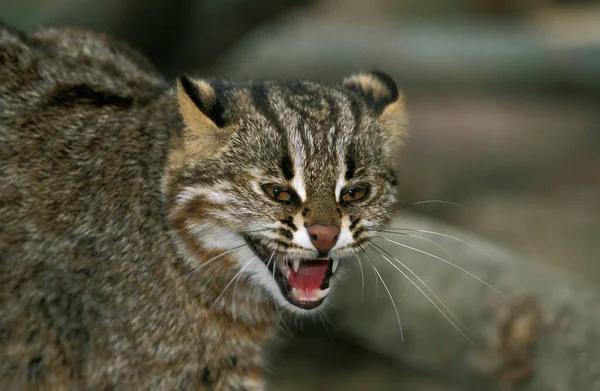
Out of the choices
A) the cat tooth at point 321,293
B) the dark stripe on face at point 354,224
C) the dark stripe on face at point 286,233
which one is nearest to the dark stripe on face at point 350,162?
the dark stripe on face at point 354,224

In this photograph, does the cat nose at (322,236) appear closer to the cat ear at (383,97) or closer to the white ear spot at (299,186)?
the white ear spot at (299,186)

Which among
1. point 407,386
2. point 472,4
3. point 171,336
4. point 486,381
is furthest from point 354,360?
point 472,4

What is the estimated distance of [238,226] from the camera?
17.4 feet

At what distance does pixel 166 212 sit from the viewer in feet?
18.4

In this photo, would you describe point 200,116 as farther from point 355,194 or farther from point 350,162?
point 355,194

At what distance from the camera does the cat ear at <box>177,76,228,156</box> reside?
17.6 ft

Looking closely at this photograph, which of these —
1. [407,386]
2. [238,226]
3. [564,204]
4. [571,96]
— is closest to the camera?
[238,226]

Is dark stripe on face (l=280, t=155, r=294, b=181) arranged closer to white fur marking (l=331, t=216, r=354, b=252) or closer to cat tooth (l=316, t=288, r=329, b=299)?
white fur marking (l=331, t=216, r=354, b=252)

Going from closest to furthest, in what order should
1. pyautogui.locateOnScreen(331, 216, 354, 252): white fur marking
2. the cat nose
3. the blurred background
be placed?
the cat nose → pyautogui.locateOnScreen(331, 216, 354, 252): white fur marking → the blurred background

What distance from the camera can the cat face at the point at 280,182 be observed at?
5195 mm

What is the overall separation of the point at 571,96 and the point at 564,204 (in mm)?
2199

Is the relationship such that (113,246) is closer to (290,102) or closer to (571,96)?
(290,102)

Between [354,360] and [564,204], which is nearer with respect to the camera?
[354,360]

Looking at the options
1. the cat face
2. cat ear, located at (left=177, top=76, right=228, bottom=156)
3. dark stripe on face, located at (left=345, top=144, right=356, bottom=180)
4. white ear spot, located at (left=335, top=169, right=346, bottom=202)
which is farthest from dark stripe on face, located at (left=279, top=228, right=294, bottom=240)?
cat ear, located at (left=177, top=76, right=228, bottom=156)
